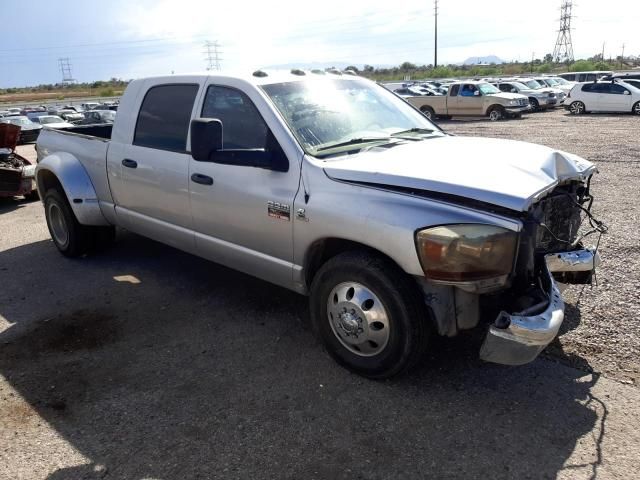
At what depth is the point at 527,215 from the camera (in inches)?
120

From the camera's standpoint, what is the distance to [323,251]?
→ 378cm

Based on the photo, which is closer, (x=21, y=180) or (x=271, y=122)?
(x=271, y=122)

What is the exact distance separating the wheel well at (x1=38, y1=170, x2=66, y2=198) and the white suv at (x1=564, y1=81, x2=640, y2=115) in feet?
80.1

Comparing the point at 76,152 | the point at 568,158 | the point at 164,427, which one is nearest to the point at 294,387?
the point at 164,427

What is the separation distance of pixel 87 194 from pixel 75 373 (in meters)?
2.46

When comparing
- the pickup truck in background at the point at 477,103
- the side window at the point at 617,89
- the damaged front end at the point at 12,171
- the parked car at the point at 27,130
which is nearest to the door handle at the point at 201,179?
the damaged front end at the point at 12,171

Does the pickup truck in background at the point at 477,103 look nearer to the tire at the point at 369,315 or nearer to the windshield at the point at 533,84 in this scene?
the windshield at the point at 533,84

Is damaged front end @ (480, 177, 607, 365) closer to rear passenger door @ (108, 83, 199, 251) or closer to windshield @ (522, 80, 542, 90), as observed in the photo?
rear passenger door @ (108, 83, 199, 251)

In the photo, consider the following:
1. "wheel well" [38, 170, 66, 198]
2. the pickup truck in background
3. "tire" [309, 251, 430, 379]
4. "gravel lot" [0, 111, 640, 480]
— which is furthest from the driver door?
the pickup truck in background

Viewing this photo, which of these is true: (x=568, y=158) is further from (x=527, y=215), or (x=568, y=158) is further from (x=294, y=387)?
(x=294, y=387)

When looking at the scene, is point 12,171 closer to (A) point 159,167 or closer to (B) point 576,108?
(A) point 159,167

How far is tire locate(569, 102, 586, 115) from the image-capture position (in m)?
25.5

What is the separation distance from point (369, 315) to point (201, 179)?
5.86 ft

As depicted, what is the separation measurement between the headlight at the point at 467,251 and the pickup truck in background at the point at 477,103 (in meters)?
22.5
